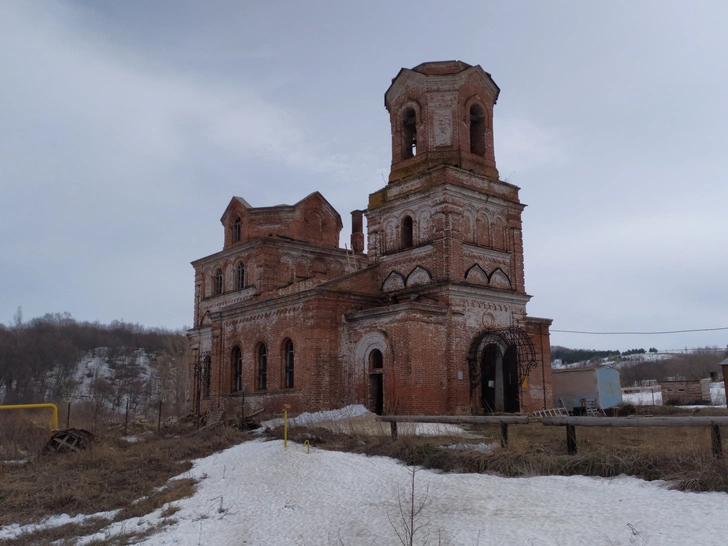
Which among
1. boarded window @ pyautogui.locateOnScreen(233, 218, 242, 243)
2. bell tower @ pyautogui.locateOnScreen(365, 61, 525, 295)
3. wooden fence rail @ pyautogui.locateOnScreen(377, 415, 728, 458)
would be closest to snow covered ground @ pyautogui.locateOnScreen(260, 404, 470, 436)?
wooden fence rail @ pyautogui.locateOnScreen(377, 415, 728, 458)

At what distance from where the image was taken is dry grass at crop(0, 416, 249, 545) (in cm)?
1077

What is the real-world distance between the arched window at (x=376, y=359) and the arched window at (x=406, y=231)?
415 centimetres

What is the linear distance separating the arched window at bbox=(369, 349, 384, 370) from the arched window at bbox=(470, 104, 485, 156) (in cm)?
831

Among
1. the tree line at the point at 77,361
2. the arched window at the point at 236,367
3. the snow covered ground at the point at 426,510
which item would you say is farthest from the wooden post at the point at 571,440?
the tree line at the point at 77,361

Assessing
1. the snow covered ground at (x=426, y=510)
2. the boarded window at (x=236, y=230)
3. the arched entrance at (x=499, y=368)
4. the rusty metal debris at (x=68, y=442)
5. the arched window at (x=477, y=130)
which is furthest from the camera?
the boarded window at (x=236, y=230)

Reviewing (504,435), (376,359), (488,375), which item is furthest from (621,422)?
(376,359)

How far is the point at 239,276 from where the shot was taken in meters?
32.8

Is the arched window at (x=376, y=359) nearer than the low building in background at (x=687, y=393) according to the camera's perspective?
Yes

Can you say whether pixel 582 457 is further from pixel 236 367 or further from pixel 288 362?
pixel 236 367

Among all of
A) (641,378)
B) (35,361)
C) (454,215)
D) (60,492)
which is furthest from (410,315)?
(641,378)

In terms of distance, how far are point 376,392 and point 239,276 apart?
13219 mm

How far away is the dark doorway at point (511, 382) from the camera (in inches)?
893

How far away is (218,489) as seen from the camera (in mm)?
11852

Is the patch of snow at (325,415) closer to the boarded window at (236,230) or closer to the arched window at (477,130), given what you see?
the arched window at (477,130)
